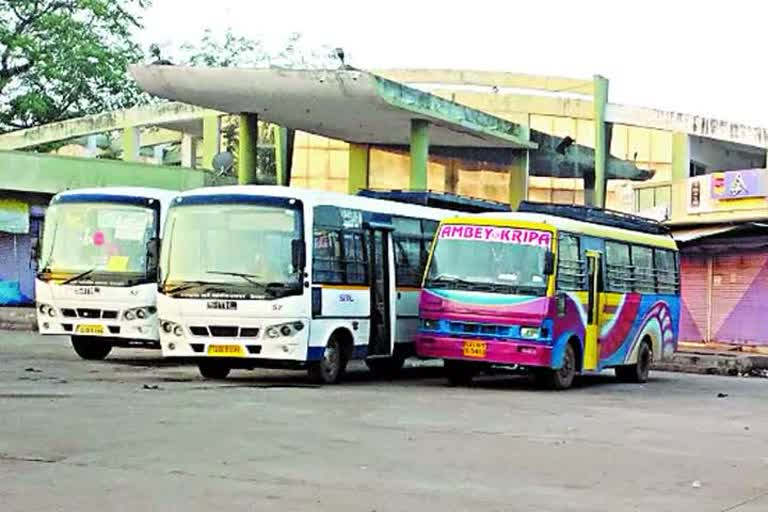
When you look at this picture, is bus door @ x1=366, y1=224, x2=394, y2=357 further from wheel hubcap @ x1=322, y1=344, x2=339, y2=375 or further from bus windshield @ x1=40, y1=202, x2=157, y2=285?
bus windshield @ x1=40, y1=202, x2=157, y2=285

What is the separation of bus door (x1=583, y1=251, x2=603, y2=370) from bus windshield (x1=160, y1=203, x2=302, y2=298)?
5.03 m

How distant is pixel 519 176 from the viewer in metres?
36.5

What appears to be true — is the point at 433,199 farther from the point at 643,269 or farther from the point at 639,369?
the point at 639,369

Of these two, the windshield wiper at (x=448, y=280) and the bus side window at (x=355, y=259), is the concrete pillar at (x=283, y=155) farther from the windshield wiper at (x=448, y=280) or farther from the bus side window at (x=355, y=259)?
the windshield wiper at (x=448, y=280)

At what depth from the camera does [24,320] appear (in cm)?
3012

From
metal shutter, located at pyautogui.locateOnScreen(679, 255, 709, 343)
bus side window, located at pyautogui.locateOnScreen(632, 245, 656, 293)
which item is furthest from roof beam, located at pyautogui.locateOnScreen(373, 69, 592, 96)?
bus side window, located at pyautogui.locateOnScreen(632, 245, 656, 293)

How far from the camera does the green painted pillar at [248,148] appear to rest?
31.6m

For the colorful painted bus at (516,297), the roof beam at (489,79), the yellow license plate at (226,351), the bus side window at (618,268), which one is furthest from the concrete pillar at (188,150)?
the yellow license plate at (226,351)

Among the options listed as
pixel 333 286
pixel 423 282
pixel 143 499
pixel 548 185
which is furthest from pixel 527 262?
pixel 548 185

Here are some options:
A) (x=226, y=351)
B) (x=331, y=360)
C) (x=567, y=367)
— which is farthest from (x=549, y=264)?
(x=226, y=351)

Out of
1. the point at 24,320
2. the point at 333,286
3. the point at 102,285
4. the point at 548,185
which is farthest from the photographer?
the point at 548,185

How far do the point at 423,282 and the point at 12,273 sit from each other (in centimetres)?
1981

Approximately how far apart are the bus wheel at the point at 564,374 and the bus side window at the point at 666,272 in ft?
13.7

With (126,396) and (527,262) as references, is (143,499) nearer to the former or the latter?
(126,396)
